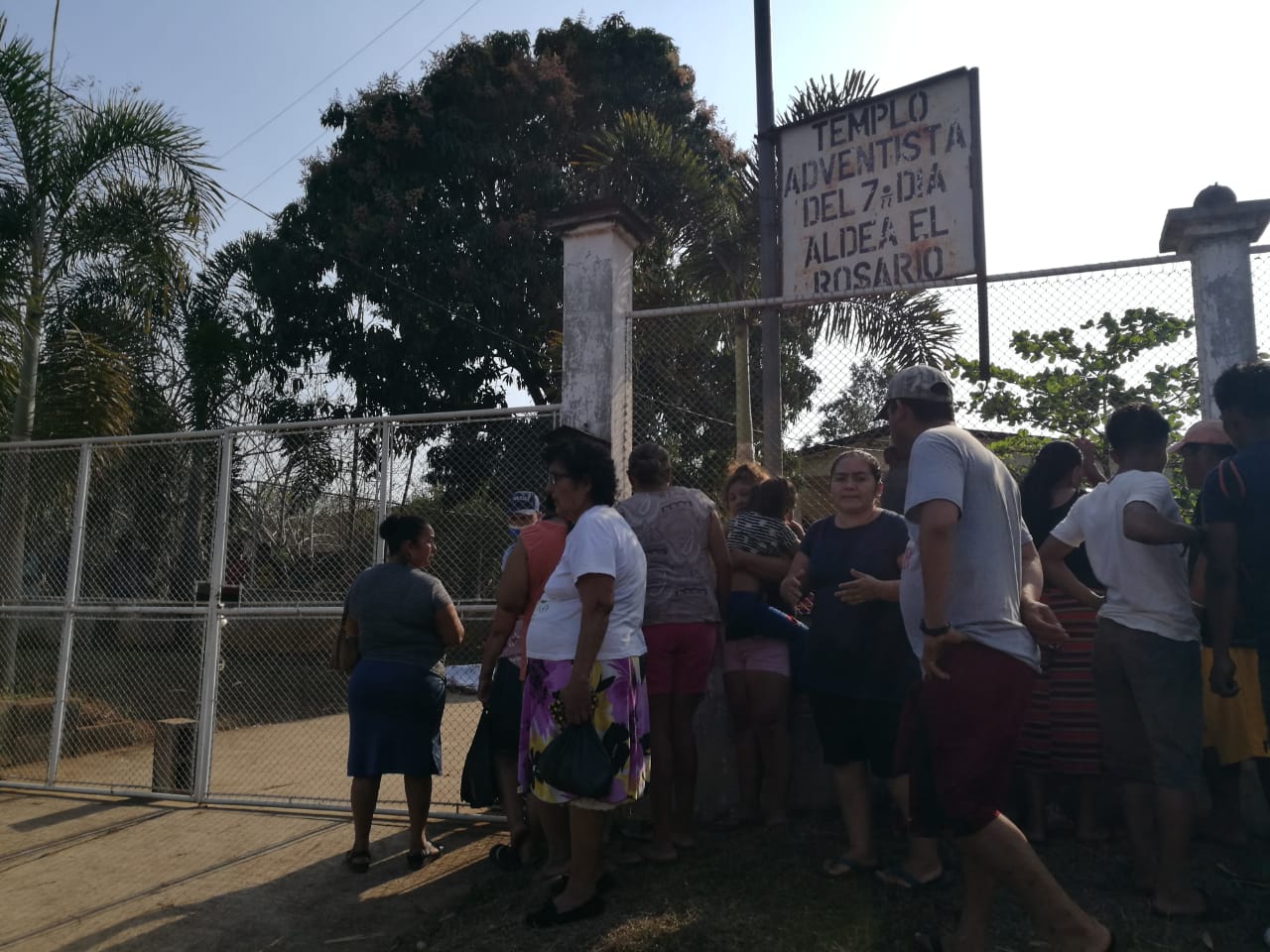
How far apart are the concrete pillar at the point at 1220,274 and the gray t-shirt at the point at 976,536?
1.88 m

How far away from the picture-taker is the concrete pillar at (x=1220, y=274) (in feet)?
13.4

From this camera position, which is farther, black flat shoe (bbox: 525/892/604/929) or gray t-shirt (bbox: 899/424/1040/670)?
black flat shoe (bbox: 525/892/604/929)

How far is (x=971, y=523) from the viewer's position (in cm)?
281

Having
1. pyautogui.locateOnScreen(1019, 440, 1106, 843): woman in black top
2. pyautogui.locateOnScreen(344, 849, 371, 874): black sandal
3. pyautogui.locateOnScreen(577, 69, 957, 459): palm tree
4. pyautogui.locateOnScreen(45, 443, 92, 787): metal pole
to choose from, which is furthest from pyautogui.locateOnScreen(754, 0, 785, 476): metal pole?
pyautogui.locateOnScreen(45, 443, 92, 787): metal pole

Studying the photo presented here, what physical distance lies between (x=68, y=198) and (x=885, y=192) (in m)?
6.80

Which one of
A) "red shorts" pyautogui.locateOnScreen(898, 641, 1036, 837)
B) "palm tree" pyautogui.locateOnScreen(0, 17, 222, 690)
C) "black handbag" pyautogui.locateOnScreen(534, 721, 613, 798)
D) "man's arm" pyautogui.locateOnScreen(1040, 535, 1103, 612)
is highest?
"palm tree" pyautogui.locateOnScreen(0, 17, 222, 690)

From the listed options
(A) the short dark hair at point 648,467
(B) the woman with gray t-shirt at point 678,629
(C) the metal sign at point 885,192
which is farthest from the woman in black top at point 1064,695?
(A) the short dark hair at point 648,467

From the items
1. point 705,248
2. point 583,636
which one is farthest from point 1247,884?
point 705,248

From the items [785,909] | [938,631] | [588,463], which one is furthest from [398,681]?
[938,631]

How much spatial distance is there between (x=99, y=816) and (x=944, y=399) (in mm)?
5406

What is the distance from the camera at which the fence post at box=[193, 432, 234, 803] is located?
5719mm

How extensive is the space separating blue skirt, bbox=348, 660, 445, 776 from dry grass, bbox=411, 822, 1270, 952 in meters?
0.67

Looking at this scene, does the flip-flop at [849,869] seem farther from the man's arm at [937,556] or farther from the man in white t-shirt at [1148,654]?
the man's arm at [937,556]

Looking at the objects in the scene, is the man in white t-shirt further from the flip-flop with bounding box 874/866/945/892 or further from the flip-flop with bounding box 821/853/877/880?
the flip-flop with bounding box 821/853/877/880
